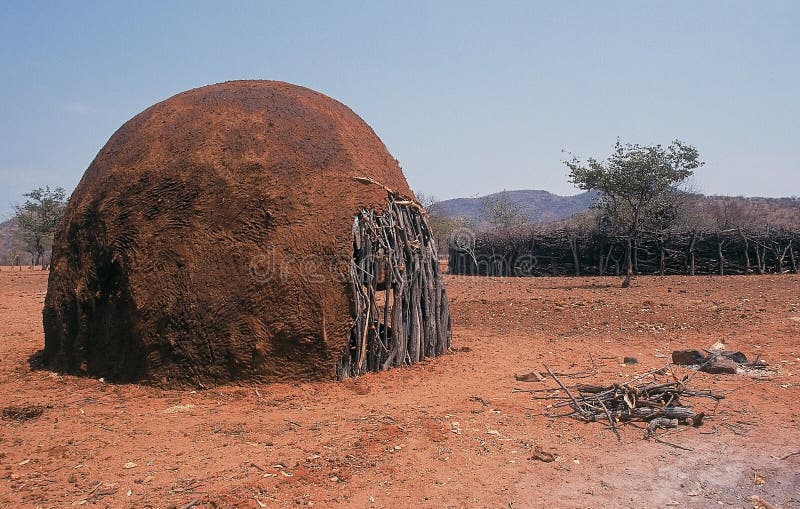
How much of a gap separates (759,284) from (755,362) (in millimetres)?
9721

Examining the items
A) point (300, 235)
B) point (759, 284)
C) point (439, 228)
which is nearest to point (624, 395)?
point (300, 235)

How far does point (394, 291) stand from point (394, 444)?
2.57 meters

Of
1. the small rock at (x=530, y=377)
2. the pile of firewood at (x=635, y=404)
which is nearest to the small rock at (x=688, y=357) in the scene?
the pile of firewood at (x=635, y=404)

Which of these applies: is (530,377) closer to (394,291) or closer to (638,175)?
(394,291)

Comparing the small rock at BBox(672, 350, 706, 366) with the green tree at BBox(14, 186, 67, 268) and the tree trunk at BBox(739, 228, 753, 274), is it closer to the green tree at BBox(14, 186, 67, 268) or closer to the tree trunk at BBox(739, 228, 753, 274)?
the tree trunk at BBox(739, 228, 753, 274)

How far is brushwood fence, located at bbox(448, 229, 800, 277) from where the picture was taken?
18953 mm

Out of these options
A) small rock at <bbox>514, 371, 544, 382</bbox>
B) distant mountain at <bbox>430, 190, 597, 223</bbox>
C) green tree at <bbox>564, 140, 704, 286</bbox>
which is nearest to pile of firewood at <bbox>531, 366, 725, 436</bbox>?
small rock at <bbox>514, 371, 544, 382</bbox>

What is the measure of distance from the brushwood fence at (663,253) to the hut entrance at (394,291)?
1073 centimetres

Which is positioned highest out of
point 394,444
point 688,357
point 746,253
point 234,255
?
point 746,253

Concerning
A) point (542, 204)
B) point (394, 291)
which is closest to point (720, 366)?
point (394, 291)

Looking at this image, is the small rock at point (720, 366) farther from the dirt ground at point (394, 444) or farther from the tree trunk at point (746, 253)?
the tree trunk at point (746, 253)

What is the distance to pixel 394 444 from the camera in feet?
14.7

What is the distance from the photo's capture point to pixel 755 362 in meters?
6.73

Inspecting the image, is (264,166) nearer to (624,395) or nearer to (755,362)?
(624,395)
